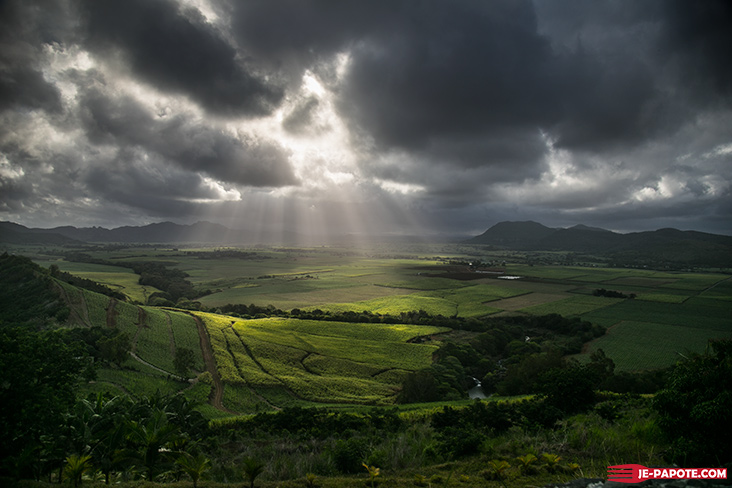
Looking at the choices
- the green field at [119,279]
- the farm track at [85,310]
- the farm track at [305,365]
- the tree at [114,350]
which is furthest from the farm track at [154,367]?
the green field at [119,279]

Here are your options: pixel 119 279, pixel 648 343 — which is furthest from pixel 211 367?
pixel 119 279

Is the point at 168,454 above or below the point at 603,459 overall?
below

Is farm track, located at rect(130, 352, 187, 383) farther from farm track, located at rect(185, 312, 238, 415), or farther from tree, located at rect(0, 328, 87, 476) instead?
tree, located at rect(0, 328, 87, 476)

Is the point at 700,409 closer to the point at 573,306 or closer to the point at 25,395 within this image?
the point at 25,395

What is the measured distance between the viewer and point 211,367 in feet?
188

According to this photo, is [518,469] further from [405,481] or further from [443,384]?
[443,384]

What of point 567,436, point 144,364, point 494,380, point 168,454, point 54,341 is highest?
point 54,341

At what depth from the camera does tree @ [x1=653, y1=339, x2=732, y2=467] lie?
11.5m

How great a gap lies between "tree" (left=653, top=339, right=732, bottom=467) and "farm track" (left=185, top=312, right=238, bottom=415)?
45121 mm

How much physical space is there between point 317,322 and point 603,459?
266 feet

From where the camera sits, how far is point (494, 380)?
6184cm

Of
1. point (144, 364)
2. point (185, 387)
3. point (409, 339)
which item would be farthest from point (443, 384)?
point (144, 364)

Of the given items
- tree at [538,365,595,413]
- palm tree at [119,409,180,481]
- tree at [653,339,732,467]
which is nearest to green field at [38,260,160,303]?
palm tree at [119,409,180,481]

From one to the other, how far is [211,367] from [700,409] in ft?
203
